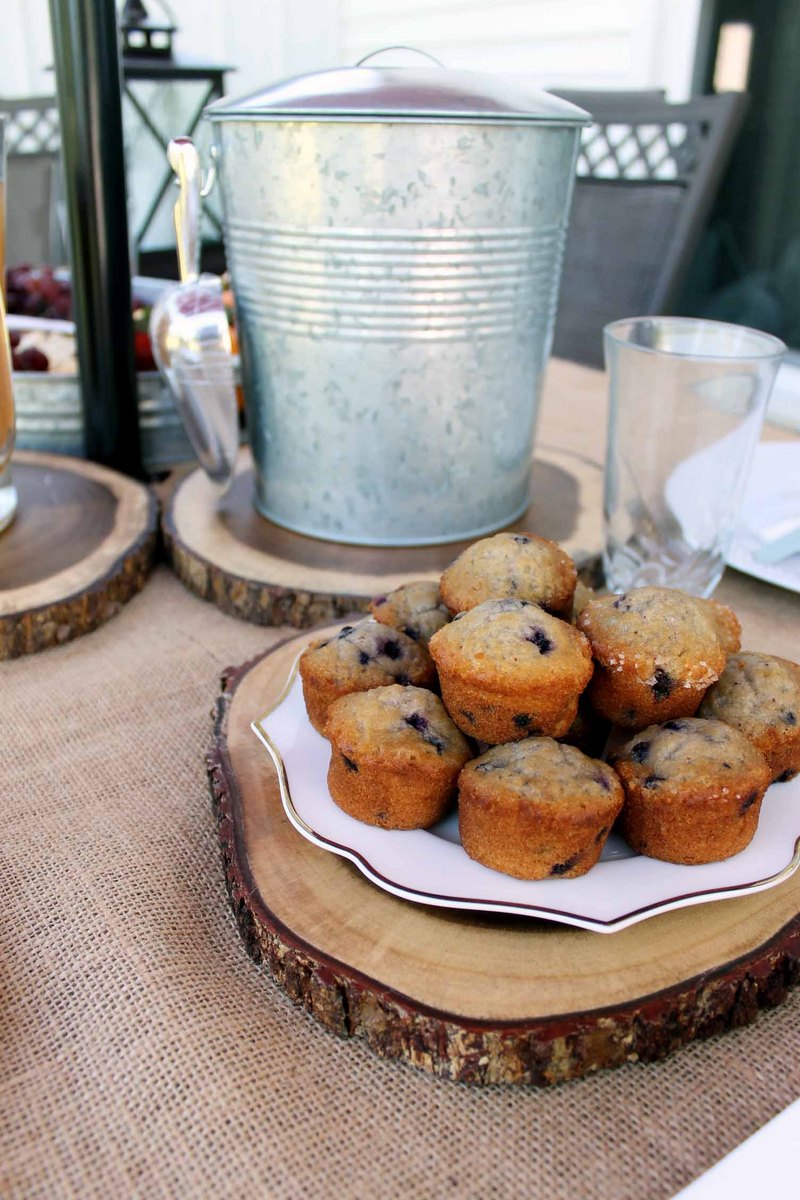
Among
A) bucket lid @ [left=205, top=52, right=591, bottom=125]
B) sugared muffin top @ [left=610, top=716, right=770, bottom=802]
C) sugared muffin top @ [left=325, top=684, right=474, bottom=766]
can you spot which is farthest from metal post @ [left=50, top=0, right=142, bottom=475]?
sugared muffin top @ [left=610, top=716, right=770, bottom=802]

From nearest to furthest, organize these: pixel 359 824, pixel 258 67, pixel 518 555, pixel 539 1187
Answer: pixel 539 1187, pixel 359 824, pixel 518 555, pixel 258 67

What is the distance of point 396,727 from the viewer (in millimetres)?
584

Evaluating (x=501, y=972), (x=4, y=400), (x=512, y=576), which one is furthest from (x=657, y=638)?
(x=4, y=400)

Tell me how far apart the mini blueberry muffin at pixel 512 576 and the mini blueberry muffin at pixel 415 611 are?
1 centimetres

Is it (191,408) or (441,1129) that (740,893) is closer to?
(441,1129)

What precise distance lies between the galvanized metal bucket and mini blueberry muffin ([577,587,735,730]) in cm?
40

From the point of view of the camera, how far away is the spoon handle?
3.02 ft

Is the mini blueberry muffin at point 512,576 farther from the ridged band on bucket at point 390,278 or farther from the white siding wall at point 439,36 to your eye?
the white siding wall at point 439,36

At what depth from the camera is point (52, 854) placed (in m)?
0.65

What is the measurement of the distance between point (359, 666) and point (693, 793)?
0.23 m

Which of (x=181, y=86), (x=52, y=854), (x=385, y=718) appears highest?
(x=181, y=86)

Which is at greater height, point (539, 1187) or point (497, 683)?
point (497, 683)

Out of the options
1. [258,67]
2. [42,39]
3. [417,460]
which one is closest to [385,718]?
[417,460]

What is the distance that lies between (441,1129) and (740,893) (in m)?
0.20
